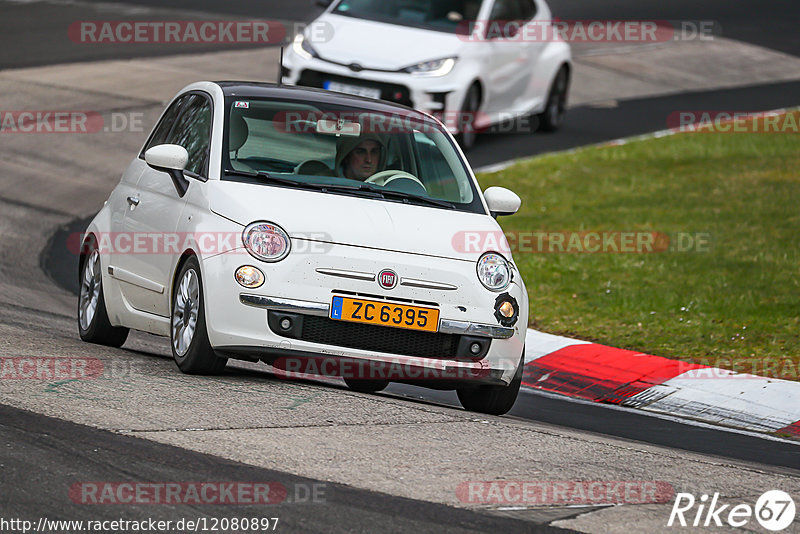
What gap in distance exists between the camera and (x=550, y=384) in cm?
973

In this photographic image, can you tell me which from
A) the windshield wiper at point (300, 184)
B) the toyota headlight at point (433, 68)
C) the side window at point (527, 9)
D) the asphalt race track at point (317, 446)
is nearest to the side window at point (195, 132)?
the windshield wiper at point (300, 184)

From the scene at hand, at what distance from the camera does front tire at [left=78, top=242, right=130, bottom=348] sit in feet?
29.6

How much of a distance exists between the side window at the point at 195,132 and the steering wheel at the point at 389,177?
98cm

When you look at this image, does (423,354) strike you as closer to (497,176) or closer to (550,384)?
(550,384)

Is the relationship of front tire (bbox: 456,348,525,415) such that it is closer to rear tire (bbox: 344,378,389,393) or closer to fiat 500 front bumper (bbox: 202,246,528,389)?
fiat 500 front bumper (bbox: 202,246,528,389)

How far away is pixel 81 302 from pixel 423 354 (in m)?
2.91

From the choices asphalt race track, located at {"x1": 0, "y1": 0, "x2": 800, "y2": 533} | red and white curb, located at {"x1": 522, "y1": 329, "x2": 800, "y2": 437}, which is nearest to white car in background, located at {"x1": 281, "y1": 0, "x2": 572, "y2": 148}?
asphalt race track, located at {"x1": 0, "y1": 0, "x2": 800, "y2": 533}

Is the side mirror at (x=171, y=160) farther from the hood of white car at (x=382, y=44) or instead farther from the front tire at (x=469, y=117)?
the front tire at (x=469, y=117)

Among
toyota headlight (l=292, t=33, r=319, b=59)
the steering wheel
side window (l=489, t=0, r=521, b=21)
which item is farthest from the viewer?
side window (l=489, t=0, r=521, b=21)

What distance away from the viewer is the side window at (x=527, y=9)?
1856 centimetres

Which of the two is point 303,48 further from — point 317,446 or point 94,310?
point 317,446

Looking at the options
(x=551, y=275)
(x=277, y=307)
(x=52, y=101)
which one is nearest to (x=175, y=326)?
(x=277, y=307)

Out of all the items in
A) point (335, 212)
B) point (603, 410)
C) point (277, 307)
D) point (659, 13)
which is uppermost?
point (659, 13)

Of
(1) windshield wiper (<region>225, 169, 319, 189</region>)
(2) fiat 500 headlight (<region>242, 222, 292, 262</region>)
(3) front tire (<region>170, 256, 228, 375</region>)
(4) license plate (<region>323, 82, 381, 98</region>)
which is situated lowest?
(3) front tire (<region>170, 256, 228, 375</region>)
